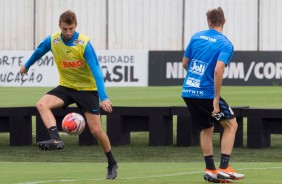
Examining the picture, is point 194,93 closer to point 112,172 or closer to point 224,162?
point 224,162

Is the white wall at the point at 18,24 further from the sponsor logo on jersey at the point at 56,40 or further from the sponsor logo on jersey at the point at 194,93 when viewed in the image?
the sponsor logo on jersey at the point at 194,93

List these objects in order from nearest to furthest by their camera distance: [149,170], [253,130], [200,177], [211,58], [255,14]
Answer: [211,58] → [200,177] → [149,170] → [253,130] → [255,14]

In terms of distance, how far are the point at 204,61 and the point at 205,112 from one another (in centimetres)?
59

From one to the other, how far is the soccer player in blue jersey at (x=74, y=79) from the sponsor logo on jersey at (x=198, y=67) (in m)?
1.10

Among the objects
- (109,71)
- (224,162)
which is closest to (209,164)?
(224,162)

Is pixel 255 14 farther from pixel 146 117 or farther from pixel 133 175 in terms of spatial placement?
pixel 133 175

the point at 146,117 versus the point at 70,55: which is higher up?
the point at 70,55

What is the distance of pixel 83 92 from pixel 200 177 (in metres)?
1.72

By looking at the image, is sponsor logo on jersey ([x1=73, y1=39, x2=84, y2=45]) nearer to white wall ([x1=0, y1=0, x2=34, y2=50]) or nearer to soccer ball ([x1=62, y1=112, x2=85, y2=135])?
soccer ball ([x1=62, y1=112, x2=85, y2=135])

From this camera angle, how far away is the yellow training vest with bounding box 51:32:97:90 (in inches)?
485

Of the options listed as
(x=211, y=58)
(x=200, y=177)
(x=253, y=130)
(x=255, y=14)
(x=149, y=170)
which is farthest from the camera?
(x=255, y=14)

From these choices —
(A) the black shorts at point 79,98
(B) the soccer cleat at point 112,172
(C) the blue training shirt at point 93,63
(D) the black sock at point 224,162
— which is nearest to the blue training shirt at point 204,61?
(D) the black sock at point 224,162

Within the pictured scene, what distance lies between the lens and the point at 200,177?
12461 millimetres

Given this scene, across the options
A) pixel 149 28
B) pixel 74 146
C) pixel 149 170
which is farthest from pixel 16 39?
pixel 149 170
